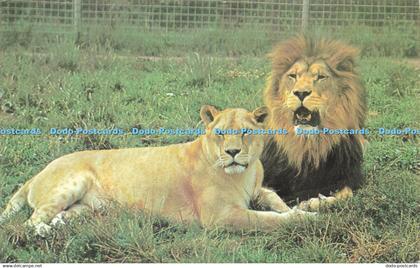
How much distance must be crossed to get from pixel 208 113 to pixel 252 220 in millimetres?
401

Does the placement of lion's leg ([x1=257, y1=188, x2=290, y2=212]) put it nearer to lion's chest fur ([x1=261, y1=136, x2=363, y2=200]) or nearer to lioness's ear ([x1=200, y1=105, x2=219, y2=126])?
lion's chest fur ([x1=261, y1=136, x2=363, y2=200])

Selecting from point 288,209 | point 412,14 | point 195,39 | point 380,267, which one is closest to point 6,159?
point 195,39

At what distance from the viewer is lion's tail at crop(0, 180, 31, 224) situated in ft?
8.34

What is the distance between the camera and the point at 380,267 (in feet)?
8.14

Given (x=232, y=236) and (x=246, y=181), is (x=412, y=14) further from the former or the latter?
(x=232, y=236)

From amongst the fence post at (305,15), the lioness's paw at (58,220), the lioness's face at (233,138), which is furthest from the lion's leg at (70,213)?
the fence post at (305,15)

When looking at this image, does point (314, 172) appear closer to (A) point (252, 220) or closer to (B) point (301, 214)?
(B) point (301, 214)

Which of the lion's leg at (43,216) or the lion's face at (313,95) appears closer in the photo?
the lion's leg at (43,216)

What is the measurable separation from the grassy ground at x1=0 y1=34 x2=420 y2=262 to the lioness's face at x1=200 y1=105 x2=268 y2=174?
79 mm

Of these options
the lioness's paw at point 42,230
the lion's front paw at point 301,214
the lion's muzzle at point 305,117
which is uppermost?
the lion's muzzle at point 305,117

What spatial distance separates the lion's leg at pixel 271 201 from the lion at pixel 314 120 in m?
0.04

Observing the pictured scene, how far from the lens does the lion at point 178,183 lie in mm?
2512

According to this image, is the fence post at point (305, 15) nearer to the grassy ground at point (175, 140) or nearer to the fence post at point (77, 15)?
the grassy ground at point (175, 140)

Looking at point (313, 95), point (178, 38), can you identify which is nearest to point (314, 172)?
point (313, 95)
